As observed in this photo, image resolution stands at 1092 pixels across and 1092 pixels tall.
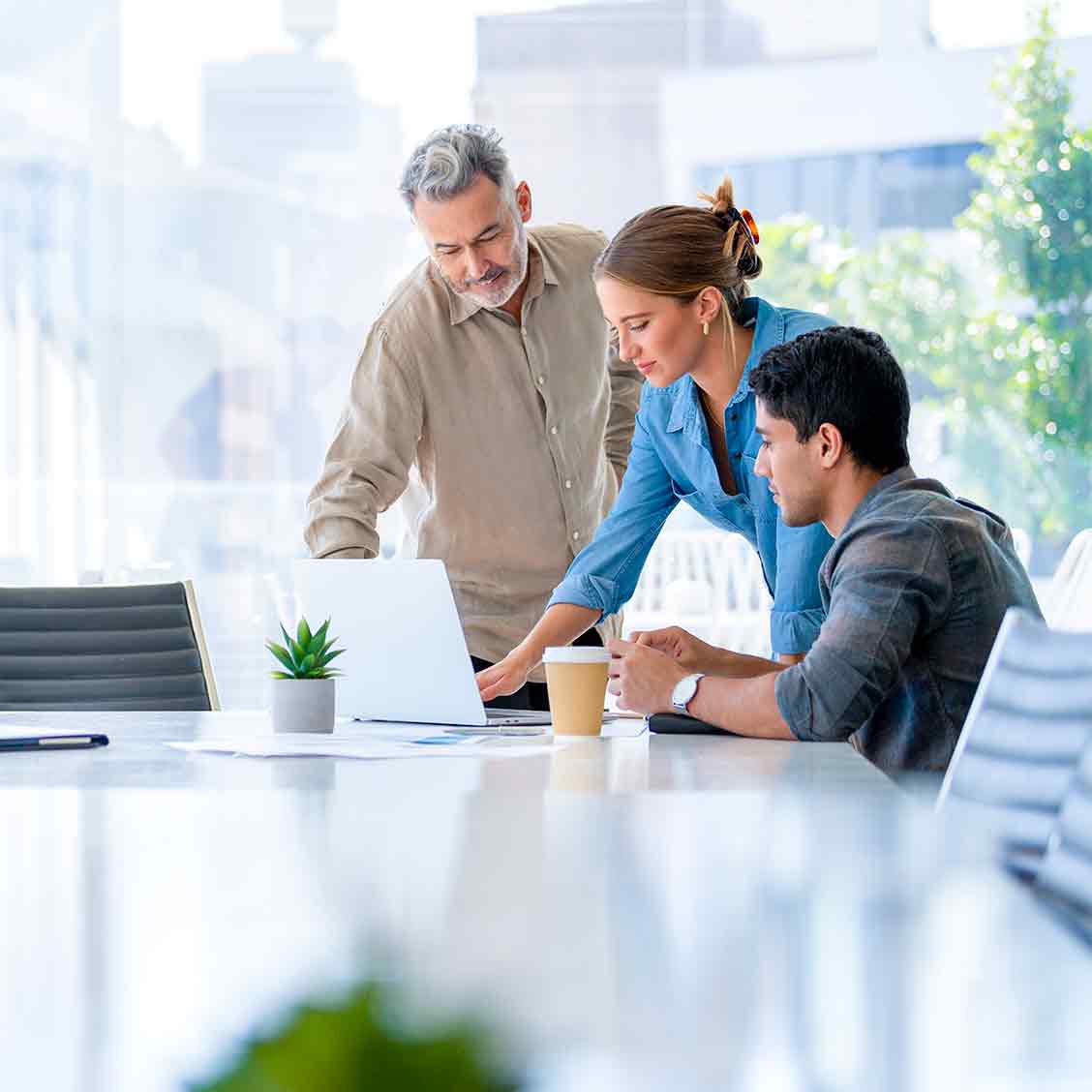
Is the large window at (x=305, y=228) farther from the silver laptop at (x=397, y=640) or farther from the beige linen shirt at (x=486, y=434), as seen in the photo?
the silver laptop at (x=397, y=640)

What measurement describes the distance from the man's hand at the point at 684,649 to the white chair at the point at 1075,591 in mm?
956

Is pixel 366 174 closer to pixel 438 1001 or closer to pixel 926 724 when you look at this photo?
pixel 926 724

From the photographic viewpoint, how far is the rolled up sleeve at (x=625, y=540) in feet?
7.14

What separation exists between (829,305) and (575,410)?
366cm

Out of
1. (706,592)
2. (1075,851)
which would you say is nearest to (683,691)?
(1075,851)

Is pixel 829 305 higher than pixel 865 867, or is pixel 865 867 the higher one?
pixel 829 305

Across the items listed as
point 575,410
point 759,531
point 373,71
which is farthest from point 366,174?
point 759,531

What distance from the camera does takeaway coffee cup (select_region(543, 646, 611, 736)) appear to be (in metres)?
1.67

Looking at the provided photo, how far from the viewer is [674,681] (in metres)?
1.73

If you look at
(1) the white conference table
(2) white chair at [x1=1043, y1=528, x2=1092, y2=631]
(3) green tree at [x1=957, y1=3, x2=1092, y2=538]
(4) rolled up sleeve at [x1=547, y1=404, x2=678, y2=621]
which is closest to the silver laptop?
(4) rolled up sleeve at [x1=547, y1=404, x2=678, y2=621]

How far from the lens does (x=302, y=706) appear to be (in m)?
1.73

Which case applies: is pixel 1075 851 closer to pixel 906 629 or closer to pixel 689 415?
pixel 906 629

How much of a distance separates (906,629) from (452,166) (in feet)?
3.35

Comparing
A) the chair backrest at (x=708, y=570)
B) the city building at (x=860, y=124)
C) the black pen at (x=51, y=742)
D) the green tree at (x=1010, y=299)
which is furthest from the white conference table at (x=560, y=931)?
the city building at (x=860, y=124)
